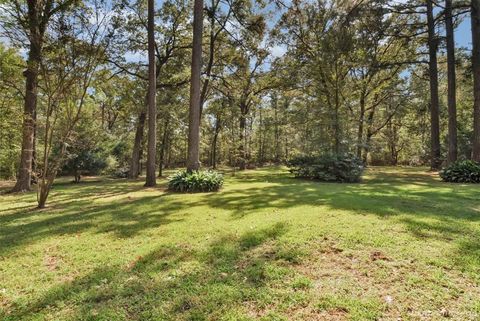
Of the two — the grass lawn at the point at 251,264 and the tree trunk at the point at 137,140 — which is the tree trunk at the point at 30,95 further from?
the tree trunk at the point at 137,140

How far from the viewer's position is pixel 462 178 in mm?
10953

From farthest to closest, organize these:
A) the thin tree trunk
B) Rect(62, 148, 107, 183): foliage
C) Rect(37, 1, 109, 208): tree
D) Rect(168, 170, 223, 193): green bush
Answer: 1. Rect(62, 148, 107, 183): foliage
2. the thin tree trunk
3. Rect(168, 170, 223, 193): green bush
4. Rect(37, 1, 109, 208): tree

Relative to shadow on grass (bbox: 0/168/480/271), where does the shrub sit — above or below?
above

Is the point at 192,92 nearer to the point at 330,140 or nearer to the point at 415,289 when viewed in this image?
the point at 330,140

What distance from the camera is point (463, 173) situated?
36.1 feet

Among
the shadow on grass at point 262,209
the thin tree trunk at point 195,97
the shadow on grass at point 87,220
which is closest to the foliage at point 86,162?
the thin tree trunk at point 195,97

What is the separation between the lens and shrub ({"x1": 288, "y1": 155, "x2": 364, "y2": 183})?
38.5 ft

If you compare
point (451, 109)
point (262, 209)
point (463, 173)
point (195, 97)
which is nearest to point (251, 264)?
point (262, 209)

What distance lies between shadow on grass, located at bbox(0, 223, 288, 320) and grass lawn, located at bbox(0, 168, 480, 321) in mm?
13

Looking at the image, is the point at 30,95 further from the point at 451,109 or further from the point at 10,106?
the point at 451,109

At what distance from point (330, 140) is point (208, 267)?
11266 mm

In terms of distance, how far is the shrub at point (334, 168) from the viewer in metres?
11.8

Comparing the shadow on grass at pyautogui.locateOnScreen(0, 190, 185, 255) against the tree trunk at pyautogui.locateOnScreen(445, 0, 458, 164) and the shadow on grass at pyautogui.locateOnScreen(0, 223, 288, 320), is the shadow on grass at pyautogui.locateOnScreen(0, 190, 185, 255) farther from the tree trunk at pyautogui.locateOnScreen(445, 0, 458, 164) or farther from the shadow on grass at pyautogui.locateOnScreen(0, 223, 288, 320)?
the tree trunk at pyautogui.locateOnScreen(445, 0, 458, 164)

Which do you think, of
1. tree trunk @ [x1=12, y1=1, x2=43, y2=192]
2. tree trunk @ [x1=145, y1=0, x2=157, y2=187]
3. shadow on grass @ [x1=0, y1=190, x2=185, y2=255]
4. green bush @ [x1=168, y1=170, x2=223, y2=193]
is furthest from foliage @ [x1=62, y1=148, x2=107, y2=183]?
shadow on grass @ [x1=0, y1=190, x2=185, y2=255]
